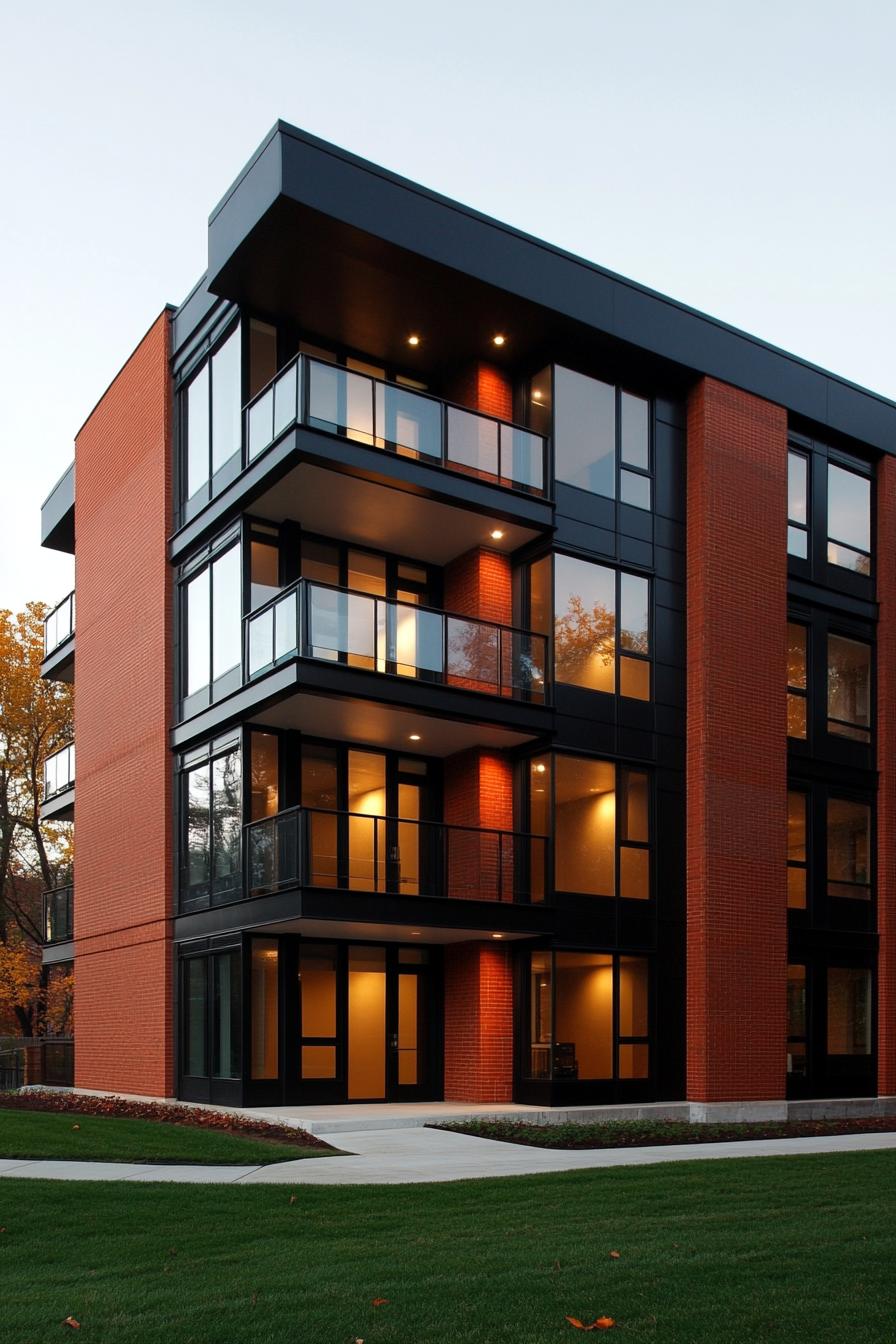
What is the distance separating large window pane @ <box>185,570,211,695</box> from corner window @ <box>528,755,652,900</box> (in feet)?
17.7

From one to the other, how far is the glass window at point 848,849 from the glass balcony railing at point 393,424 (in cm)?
813

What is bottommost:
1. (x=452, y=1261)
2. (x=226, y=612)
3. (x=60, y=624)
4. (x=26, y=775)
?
(x=452, y=1261)

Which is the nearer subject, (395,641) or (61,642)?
(395,641)

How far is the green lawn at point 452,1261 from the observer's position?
661 cm

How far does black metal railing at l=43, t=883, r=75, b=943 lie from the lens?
26.5 m

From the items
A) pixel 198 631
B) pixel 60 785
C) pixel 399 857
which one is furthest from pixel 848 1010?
pixel 60 785

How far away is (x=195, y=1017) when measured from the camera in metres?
20.4

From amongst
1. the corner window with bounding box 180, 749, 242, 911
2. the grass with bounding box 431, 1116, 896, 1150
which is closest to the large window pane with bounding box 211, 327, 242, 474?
the corner window with bounding box 180, 749, 242, 911

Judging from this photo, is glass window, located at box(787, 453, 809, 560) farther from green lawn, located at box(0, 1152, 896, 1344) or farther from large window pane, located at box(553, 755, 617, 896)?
green lawn, located at box(0, 1152, 896, 1344)

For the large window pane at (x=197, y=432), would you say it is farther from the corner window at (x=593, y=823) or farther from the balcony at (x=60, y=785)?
the balcony at (x=60, y=785)

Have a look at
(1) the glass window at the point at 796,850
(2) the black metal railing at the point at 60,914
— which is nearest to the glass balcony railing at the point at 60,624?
(2) the black metal railing at the point at 60,914

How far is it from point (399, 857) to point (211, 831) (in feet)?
9.53

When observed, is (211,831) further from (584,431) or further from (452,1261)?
(452,1261)

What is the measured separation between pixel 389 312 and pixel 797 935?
39.7 ft
